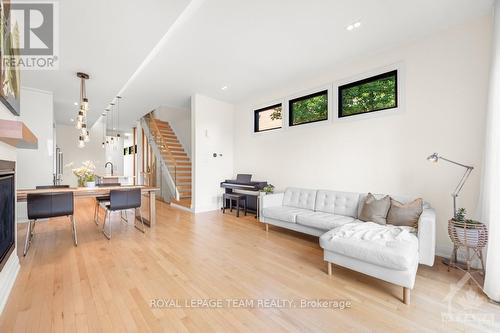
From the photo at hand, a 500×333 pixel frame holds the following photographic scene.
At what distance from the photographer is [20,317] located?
5.38 ft

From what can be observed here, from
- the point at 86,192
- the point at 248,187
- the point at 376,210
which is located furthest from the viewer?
the point at 248,187

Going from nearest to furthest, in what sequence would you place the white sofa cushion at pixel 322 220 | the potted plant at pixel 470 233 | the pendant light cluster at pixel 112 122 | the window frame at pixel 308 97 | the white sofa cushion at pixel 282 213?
the potted plant at pixel 470 233 → the white sofa cushion at pixel 322 220 → the white sofa cushion at pixel 282 213 → the window frame at pixel 308 97 → the pendant light cluster at pixel 112 122

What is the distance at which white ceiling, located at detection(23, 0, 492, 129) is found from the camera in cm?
239

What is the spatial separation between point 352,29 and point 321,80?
135 centimetres

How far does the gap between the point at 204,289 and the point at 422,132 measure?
11.3ft

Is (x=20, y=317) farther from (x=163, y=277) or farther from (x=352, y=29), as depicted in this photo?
(x=352, y=29)

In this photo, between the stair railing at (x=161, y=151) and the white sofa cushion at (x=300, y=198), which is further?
the stair railing at (x=161, y=151)

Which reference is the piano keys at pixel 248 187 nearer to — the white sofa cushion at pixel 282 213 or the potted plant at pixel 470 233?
the white sofa cushion at pixel 282 213

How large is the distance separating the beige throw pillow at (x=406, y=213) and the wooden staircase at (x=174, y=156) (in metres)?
4.58

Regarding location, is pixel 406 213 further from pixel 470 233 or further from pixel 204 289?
pixel 204 289

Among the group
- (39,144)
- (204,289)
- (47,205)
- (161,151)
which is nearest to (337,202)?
(204,289)

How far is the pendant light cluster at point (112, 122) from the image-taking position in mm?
6256

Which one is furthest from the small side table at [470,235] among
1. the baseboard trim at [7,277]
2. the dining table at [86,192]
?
the dining table at [86,192]

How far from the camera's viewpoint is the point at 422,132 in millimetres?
2998
